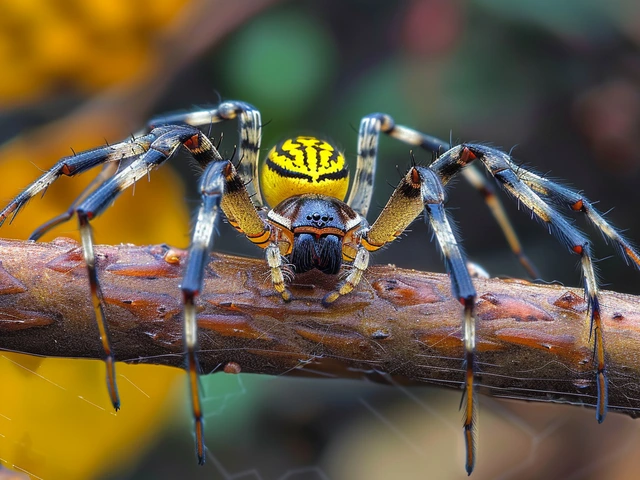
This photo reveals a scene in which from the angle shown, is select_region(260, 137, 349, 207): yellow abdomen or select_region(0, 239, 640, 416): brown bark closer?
select_region(0, 239, 640, 416): brown bark

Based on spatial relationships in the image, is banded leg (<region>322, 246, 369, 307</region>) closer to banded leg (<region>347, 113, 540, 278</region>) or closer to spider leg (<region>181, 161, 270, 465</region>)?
spider leg (<region>181, 161, 270, 465</region>)

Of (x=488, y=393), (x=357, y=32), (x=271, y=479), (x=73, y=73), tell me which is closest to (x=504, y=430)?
(x=271, y=479)

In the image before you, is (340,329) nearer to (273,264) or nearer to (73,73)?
(273,264)

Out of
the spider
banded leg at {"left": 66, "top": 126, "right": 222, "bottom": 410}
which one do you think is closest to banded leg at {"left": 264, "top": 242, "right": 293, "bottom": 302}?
the spider

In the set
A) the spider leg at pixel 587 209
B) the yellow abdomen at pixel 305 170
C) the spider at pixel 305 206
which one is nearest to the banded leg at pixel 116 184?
the spider at pixel 305 206

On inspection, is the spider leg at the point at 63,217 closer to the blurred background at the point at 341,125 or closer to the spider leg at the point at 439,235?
the blurred background at the point at 341,125

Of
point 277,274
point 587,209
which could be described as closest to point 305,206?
point 277,274
